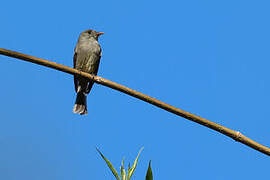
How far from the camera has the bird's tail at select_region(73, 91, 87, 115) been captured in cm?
698

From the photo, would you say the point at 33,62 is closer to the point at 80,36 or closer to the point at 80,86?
the point at 80,86

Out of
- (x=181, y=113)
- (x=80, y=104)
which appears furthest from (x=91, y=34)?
(x=181, y=113)

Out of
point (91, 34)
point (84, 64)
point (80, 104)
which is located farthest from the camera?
point (91, 34)

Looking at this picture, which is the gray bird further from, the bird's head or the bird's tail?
the bird's head

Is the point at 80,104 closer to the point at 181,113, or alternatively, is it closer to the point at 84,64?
the point at 84,64

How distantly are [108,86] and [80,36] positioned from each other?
224 inches

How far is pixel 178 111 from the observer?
6.01ft

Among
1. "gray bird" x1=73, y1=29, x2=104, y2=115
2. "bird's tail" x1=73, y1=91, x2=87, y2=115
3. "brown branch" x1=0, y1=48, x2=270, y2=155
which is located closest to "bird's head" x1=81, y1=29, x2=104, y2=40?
"gray bird" x1=73, y1=29, x2=104, y2=115

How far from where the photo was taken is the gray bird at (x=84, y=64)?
7105mm

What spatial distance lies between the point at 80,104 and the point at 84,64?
736mm

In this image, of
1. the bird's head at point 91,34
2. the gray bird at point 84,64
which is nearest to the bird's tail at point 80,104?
the gray bird at point 84,64

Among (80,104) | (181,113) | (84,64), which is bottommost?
(181,113)

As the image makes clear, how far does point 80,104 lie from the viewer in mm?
7098

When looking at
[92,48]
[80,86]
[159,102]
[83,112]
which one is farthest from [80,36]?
[159,102]
